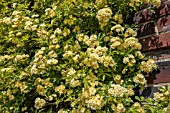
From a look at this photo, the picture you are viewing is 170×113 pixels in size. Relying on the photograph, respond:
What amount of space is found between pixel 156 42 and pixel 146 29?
0.48ft

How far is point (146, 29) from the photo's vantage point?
2010 millimetres

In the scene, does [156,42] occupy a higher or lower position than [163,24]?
lower

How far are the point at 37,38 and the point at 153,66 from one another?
0.94 m

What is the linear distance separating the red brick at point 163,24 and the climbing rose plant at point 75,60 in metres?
0.10

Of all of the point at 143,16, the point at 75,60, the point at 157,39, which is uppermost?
the point at 143,16

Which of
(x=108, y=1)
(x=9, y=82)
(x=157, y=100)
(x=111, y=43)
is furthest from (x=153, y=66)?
(x=9, y=82)

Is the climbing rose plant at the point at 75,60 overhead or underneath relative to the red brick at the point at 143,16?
underneath

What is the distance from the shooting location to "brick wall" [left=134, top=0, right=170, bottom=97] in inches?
71.8

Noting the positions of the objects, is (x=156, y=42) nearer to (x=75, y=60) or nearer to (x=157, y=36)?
(x=157, y=36)

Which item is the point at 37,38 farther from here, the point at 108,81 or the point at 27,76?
the point at 108,81

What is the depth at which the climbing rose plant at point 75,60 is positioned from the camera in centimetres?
186

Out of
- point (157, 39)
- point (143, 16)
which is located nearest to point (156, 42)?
point (157, 39)

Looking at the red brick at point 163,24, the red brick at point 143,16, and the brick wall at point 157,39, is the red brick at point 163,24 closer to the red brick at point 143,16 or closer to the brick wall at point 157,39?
the brick wall at point 157,39

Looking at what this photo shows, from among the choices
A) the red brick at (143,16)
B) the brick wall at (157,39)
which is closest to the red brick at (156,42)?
the brick wall at (157,39)
